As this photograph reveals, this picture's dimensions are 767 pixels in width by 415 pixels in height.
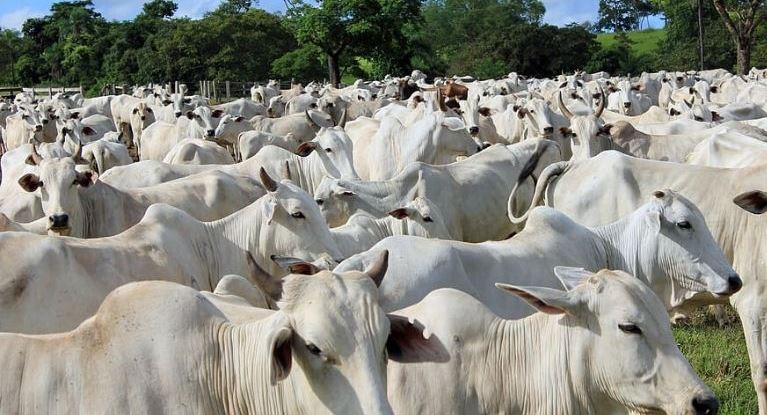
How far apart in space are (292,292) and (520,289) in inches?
39.5

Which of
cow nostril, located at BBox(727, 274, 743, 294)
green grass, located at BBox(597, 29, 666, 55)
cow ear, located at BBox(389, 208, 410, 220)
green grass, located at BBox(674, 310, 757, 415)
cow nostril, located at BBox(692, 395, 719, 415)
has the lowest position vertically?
green grass, located at BBox(674, 310, 757, 415)

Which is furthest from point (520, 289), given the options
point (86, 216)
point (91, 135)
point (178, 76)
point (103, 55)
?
point (103, 55)

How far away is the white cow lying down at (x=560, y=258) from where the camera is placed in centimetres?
530

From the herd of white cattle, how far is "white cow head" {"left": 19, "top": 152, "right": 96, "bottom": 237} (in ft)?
0.07

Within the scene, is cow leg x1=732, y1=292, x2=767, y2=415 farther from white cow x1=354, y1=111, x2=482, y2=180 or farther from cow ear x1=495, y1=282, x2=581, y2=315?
white cow x1=354, y1=111, x2=482, y2=180

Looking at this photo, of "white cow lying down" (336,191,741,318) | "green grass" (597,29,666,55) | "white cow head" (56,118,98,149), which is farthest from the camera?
"green grass" (597,29,666,55)

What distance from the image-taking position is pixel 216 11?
57.9 metres

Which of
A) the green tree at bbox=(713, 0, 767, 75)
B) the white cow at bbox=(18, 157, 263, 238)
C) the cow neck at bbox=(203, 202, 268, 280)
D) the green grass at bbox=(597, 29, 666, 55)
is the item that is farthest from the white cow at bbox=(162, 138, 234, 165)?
the green grass at bbox=(597, 29, 666, 55)

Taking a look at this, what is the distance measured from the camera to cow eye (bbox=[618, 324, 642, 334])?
151 inches

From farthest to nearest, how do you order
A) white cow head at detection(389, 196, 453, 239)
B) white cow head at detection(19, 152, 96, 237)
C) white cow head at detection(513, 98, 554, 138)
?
1. white cow head at detection(513, 98, 554, 138)
2. white cow head at detection(19, 152, 96, 237)
3. white cow head at detection(389, 196, 453, 239)

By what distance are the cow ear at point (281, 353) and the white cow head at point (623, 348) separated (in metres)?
1.04

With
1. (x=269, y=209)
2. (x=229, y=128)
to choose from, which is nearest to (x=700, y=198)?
(x=269, y=209)

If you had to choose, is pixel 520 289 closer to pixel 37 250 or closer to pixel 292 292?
pixel 292 292

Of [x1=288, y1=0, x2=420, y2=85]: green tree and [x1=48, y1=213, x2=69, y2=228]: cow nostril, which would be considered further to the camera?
[x1=288, y1=0, x2=420, y2=85]: green tree
